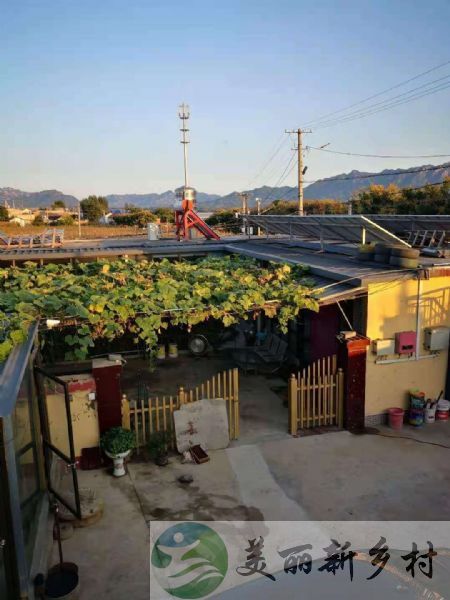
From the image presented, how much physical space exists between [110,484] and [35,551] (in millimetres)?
2613

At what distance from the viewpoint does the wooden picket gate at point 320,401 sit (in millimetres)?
10102

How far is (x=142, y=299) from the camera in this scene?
9359 mm

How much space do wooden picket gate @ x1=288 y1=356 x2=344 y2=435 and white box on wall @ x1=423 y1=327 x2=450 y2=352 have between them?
2.17 m

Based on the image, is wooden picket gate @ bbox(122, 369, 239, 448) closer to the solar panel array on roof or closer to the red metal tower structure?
the solar panel array on roof

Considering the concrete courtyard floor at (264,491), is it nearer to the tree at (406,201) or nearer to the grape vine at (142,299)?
the grape vine at (142,299)

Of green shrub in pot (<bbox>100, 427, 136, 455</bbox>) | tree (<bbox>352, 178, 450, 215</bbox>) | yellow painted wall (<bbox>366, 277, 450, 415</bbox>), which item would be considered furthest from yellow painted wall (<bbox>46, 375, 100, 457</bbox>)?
tree (<bbox>352, 178, 450, 215</bbox>)

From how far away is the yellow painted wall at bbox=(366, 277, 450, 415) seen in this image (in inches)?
405

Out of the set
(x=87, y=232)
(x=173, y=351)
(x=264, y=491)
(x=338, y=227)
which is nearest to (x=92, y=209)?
(x=87, y=232)

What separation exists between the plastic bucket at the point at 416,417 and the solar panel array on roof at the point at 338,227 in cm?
410

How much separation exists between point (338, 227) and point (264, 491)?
851 cm

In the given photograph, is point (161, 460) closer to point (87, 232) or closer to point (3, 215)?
point (87, 232)

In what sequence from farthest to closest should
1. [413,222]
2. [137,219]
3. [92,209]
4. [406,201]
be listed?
[92,209]
[137,219]
[406,201]
[413,222]

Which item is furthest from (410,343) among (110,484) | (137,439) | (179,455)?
(110,484)

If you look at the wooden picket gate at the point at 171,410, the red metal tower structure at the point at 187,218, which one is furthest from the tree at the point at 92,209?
the wooden picket gate at the point at 171,410
